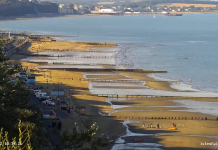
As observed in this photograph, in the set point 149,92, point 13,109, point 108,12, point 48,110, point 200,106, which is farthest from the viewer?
point 108,12

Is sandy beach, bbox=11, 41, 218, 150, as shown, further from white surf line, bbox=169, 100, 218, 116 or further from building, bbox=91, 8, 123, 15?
building, bbox=91, 8, 123, 15

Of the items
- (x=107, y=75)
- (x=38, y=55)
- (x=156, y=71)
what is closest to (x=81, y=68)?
(x=107, y=75)

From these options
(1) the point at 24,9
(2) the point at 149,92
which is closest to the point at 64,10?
(1) the point at 24,9

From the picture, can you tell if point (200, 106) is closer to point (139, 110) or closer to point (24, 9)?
point (139, 110)

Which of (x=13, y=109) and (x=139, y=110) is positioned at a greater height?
(x=13, y=109)

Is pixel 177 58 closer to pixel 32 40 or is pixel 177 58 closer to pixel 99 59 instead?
pixel 99 59

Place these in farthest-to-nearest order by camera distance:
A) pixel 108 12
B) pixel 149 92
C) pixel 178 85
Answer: pixel 108 12 < pixel 178 85 < pixel 149 92
